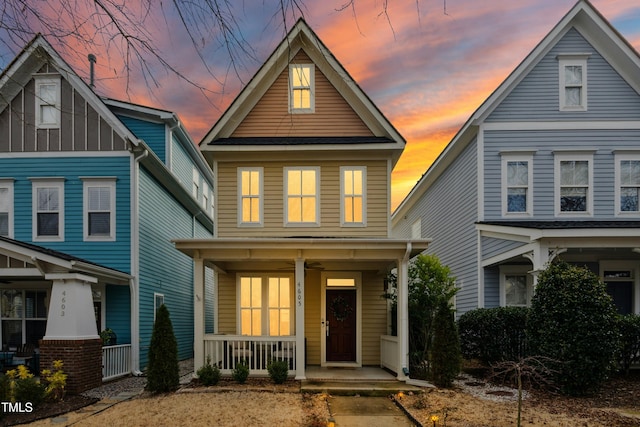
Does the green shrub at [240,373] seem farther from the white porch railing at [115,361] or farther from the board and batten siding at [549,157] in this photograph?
the board and batten siding at [549,157]

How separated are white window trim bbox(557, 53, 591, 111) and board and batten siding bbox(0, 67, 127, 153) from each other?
42.9 ft

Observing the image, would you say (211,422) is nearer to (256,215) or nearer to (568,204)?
(256,215)

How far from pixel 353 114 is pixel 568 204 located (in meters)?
6.99

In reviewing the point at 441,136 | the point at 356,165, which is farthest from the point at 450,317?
the point at 441,136

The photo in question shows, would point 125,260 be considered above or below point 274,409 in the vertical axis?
above

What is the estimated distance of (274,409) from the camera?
9.48m

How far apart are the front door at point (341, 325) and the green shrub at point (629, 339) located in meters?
6.62

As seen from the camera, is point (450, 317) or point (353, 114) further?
point (353, 114)

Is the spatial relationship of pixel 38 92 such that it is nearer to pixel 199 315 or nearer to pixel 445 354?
pixel 199 315

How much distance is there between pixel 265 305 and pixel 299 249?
3134 mm

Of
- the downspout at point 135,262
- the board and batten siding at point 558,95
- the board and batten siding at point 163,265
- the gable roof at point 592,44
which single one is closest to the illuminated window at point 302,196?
the downspout at point 135,262

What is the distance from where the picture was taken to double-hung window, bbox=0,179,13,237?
14.8 m

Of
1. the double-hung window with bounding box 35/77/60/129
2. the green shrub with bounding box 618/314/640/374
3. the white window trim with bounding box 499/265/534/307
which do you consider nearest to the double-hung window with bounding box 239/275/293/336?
the white window trim with bounding box 499/265/534/307

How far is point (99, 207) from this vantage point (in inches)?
582
